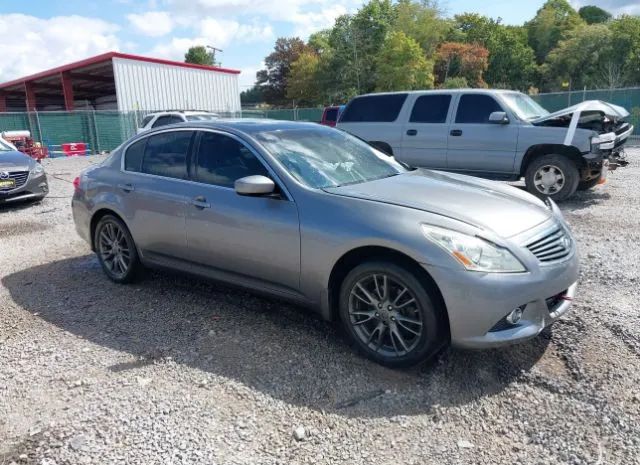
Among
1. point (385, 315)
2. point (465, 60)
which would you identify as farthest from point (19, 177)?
point (465, 60)

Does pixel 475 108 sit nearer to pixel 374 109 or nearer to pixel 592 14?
pixel 374 109

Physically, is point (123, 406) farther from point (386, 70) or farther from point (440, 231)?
point (386, 70)

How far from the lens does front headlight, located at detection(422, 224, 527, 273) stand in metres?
2.96

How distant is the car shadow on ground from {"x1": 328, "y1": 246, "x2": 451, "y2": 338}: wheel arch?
34cm

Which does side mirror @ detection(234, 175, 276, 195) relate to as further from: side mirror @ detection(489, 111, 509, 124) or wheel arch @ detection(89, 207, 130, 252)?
side mirror @ detection(489, 111, 509, 124)

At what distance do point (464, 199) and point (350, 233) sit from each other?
2.90 feet

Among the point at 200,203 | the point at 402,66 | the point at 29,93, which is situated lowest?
the point at 200,203

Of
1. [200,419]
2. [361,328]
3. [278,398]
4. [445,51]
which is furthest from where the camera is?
[445,51]

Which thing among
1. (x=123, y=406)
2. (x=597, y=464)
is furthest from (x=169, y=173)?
(x=597, y=464)

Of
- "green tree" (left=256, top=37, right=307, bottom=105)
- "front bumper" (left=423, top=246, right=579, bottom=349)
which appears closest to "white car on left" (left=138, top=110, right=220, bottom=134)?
"front bumper" (left=423, top=246, right=579, bottom=349)

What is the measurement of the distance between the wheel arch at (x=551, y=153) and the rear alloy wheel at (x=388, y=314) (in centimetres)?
596

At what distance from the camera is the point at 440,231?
3102 millimetres

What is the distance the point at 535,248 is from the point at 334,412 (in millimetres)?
1618

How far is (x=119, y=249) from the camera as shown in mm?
5082
